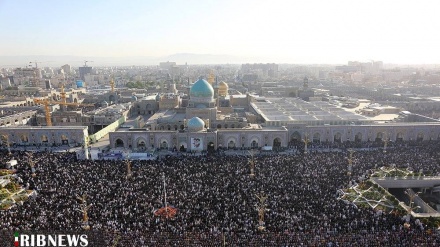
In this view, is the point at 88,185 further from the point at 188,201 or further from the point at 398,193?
the point at 398,193

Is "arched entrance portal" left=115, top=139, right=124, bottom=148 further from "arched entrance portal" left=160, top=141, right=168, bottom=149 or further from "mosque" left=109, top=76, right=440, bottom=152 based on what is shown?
"arched entrance portal" left=160, top=141, right=168, bottom=149

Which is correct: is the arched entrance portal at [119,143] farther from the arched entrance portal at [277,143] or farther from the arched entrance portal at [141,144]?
the arched entrance portal at [277,143]

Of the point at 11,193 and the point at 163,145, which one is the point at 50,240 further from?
the point at 163,145

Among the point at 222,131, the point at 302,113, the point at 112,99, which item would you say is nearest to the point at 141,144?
the point at 222,131

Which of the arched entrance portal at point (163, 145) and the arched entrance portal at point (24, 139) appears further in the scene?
the arched entrance portal at point (24, 139)

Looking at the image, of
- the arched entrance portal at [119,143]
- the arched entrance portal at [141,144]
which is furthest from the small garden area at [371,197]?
the arched entrance portal at [119,143]

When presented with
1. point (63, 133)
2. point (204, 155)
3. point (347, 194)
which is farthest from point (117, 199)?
point (63, 133)

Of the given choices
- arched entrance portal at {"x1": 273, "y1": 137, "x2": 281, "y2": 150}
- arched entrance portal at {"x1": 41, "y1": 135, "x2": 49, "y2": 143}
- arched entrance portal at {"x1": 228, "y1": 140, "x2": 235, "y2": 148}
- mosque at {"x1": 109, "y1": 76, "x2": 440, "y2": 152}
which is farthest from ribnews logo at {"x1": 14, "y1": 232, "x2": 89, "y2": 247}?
arched entrance portal at {"x1": 41, "y1": 135, "x2": 49, "y2": 143}
